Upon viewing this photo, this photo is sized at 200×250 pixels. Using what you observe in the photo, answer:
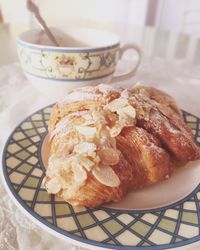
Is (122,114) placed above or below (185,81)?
above

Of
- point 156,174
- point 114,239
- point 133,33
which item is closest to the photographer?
point 114,239

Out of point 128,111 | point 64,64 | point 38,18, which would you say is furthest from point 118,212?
point 38,18

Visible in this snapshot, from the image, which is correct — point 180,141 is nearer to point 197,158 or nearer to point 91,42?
point 197,158

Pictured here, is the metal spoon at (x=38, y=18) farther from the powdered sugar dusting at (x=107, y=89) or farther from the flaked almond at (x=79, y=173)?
the flaked almond at (x=79, y=173)

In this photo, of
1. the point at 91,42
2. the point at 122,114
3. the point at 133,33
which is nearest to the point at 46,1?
the point at 133,33

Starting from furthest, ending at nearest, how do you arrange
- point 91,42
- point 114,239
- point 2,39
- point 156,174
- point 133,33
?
1. point 133,33
2. point 2,39
3. point 91,42
4. point 156,174
5. point 114,239

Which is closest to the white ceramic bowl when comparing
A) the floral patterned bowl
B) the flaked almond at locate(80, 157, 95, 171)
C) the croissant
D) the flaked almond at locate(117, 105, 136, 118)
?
the floral patterned bowl

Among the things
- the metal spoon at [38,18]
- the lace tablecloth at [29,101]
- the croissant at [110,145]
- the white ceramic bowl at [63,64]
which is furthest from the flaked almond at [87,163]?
the metal spoon at [38,18]
